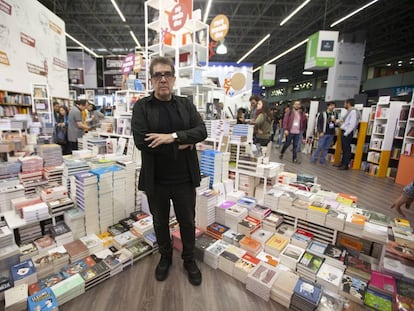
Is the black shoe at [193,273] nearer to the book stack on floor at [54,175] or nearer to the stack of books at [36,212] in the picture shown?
the stack of books at [36,212]

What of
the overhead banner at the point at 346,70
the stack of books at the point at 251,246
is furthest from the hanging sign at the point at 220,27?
the overhead banner at the point at 346,70

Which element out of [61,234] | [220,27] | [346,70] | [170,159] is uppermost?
[346,70]

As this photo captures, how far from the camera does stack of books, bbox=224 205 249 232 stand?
8.51 feet

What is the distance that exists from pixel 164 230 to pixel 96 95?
44.9 ft

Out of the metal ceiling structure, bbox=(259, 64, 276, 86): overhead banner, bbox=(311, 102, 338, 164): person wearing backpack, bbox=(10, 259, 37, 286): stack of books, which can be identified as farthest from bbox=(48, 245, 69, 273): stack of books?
bbox=(259, 64, 276, 86): overhead banner

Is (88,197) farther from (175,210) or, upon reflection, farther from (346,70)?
(346,70)

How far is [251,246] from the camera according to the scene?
2270mm

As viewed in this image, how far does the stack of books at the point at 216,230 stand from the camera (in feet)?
8.23

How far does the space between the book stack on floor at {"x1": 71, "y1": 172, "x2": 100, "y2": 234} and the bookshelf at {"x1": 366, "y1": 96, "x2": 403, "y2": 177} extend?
6745 mm

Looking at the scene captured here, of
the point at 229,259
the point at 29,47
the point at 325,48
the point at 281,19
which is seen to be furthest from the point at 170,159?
the point at 281,19

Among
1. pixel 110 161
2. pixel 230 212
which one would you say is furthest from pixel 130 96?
pixel 230 212

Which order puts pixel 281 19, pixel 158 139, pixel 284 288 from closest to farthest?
pixel 158 139
pixel 284 288
pixel 281 19

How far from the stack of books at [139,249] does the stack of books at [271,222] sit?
136 cm

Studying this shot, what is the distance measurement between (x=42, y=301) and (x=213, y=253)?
1.38 meters
